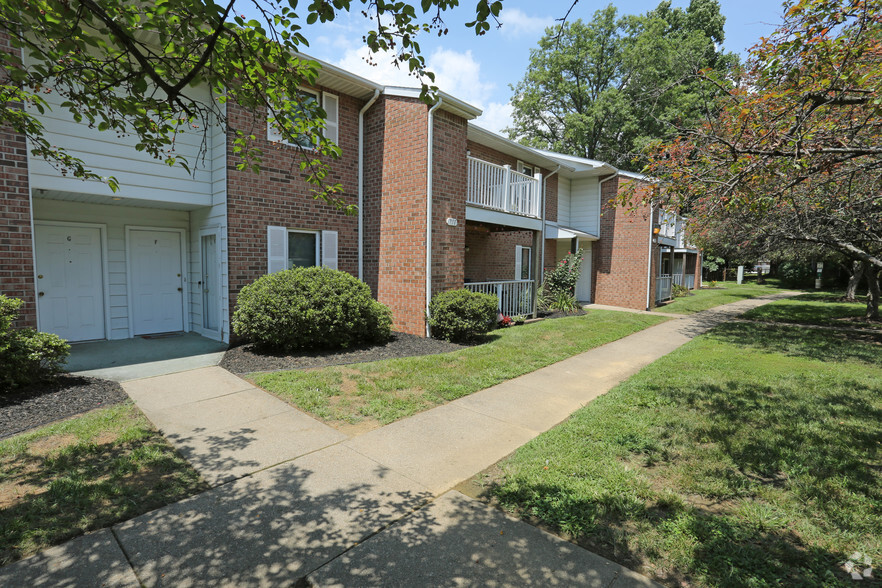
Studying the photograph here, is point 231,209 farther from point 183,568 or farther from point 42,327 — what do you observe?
point 183,568

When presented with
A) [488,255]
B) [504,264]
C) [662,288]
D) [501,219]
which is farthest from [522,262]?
[662,288]

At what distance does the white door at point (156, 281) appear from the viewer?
8.88m

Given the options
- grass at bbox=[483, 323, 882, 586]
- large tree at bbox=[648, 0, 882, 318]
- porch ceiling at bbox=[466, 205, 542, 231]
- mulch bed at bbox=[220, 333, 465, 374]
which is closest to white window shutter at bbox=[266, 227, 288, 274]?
mulch bed at bbox=[220, 333, 465, 374]

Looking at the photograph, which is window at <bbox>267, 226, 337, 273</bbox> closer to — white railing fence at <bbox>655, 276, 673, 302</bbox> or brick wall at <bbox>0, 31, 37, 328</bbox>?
brick wall at <bbox>0, 31, 37, 328</bbox>

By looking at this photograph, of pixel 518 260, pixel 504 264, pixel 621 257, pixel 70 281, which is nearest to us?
pixel 70 281

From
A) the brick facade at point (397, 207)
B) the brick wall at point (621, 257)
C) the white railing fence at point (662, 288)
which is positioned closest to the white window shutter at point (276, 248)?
the brick facade at point (397, 207)

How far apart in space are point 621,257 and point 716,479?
14.2 metres

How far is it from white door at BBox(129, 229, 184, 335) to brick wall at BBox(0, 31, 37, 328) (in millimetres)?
2899

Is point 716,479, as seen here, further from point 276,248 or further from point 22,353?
point 276,248

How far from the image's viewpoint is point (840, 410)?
17.0 feet

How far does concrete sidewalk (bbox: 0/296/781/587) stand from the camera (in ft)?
7.84

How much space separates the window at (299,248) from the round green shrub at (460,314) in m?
2.64

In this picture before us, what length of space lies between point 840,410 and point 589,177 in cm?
1338

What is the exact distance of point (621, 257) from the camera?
16.5m
